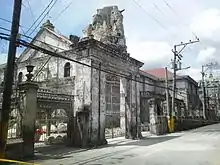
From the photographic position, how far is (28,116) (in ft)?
42.4

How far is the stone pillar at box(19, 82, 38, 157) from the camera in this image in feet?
41.3

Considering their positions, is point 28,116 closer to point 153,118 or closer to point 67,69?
Answer: point 67,69

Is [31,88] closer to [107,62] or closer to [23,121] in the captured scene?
[23,121]

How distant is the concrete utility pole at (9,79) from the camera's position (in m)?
8.48

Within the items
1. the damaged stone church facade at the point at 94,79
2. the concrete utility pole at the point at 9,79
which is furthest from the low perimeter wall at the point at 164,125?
the concrete utility pole at the point at 9,79

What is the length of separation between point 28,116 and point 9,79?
14.8ft

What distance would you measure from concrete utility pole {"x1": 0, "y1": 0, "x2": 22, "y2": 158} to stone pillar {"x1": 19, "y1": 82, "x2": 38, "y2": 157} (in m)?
4.06

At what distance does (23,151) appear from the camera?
40.4 ft

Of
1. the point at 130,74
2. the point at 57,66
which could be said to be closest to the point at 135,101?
the point at 130,74

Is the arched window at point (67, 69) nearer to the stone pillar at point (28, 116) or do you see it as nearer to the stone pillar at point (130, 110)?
the stone pillar at point (130, 110)

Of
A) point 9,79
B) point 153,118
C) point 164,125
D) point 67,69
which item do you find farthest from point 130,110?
point 9,79

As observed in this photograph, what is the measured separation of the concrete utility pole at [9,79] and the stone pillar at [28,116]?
13.3 ft

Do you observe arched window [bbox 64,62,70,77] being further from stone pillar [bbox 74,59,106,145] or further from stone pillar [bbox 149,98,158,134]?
A: stone pillar [bbox 149,98,158,134]

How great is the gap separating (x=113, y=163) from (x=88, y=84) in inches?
259
